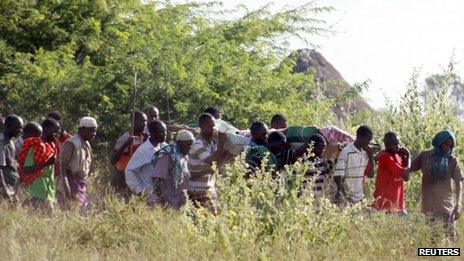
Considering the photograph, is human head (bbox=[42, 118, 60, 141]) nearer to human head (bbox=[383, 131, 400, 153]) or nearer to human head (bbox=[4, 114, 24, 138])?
human head (bbox=[4, 114, 24, 138])

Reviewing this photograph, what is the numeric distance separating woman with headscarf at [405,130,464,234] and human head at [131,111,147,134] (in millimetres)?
2946

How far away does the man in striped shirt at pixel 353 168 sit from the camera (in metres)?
11.1

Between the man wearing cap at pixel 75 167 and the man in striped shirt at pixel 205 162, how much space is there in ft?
3.62

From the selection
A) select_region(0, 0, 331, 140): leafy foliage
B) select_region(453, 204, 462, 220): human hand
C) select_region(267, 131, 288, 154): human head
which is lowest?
select_region(453, 204, 462, 220): human hand

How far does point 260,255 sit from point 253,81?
29.0ft

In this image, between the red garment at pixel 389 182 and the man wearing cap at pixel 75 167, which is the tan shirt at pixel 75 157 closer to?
the man wearing cap at pixel 75 167

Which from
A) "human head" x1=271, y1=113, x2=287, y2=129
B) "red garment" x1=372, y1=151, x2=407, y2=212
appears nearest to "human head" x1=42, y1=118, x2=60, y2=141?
"human head" x1=271, y1=113, x2=287, y2=129

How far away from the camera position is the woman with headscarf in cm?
1075

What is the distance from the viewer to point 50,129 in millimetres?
11297

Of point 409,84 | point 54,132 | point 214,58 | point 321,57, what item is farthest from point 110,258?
point 321,57

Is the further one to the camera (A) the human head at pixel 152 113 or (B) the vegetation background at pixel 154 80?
(A) the human head at pixel 152 113

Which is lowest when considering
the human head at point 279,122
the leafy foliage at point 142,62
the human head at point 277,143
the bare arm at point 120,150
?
the bare arm at point 120,150

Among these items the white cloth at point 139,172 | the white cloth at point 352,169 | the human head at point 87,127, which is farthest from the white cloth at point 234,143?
the human head at point 87,127

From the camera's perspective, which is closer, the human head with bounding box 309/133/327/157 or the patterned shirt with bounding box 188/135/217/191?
the patterned shirt with bounding box 188/135/217/191
